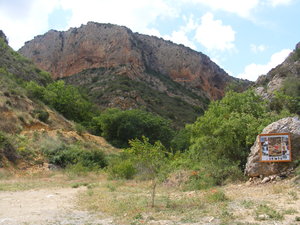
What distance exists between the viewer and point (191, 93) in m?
78.7

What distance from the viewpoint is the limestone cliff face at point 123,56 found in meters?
71.1

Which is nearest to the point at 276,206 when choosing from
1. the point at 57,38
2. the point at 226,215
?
the point at 226,215

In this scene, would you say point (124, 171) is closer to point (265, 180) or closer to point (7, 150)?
point (7, 150)

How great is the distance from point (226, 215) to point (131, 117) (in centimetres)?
2884

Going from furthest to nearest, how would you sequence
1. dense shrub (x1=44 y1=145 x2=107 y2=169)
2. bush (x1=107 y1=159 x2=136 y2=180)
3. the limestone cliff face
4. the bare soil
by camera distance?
the limestone cliff face, dense shrub (x1=44 y1=145 x2=107 y2=169), bush (x1=107 y1=159 x2=136 y2=180), the bare soil

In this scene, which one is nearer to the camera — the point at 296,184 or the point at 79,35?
the point at 296,184

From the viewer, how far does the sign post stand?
10.1 m

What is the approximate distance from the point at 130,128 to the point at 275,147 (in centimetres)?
2484

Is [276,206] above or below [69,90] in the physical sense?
below

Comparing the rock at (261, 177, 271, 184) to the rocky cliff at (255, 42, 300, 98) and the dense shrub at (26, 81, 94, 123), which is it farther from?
the dense shrub at (26, 81, 94, 123)

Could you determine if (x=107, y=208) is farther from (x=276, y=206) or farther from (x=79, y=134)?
(x=79, y=134)

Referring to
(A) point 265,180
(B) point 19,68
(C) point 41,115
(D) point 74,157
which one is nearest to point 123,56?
(B) point 19,68

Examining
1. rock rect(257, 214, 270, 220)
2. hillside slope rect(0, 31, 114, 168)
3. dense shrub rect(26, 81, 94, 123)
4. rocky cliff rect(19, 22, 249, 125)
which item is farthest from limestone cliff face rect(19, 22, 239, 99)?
rock rect(257, 214, 270, 220)

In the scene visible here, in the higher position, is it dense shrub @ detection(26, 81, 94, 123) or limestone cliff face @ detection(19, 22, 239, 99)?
limestone cliff face @ detection(19, 22, 239, 99)
